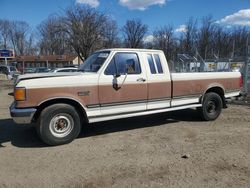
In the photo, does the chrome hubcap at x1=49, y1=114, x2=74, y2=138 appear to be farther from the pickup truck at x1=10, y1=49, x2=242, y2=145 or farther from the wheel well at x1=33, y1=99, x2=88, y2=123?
the wheel well at x1=33, y1=99, x2=88, y2=123

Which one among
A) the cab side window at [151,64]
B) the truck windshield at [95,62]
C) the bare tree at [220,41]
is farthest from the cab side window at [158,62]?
the bare tree at [220,41]

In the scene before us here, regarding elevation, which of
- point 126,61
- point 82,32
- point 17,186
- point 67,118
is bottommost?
point 17,186

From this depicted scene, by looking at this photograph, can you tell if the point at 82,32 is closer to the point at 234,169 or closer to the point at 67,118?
the point at 67,118

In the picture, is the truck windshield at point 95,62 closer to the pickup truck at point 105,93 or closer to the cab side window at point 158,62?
the pickup truck at point 105,93

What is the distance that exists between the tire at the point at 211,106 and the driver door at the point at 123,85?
2.15m

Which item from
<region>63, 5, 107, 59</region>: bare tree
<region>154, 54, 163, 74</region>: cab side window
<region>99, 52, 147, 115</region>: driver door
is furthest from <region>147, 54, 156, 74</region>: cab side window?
<region>63, 5, 107, 59</region>: bare tree

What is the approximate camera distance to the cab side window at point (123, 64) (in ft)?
20.8

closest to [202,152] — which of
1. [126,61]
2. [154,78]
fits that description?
[154,78]

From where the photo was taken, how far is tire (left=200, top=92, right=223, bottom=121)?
26.0ft

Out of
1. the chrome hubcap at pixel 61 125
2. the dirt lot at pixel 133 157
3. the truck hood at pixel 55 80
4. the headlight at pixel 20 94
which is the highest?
the truck hood at pixel 55 80

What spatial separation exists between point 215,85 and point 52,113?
4.85m

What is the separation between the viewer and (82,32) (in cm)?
2828

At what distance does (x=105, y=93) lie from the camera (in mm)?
6180

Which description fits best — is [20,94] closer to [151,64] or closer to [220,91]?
[151,64]
